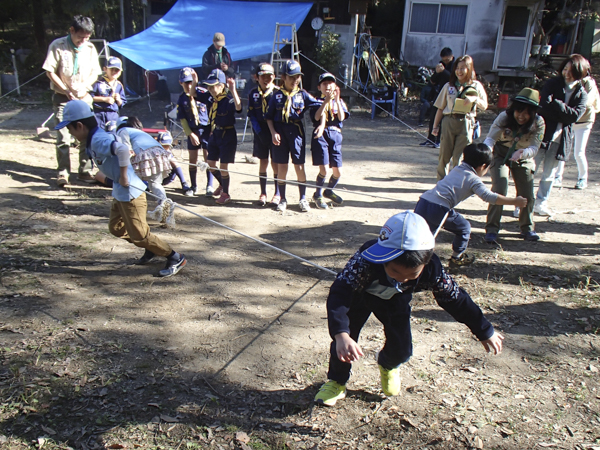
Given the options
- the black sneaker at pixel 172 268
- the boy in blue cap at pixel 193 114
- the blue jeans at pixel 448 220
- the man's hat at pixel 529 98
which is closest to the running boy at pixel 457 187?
the blue jeans at pixel 448 220

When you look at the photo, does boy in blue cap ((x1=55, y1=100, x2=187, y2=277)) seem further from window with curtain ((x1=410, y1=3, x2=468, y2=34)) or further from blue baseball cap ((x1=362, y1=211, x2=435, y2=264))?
window with curtain ((x1=410, y1=3, x2=468, y2=34))

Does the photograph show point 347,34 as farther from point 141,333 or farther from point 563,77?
point 141,333

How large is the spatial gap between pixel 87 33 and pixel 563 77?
6502mm

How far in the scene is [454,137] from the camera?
6.71 m

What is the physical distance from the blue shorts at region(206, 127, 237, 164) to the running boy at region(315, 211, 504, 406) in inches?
171

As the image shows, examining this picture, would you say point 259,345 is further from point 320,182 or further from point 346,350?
point 320,182

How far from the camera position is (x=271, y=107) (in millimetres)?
6379

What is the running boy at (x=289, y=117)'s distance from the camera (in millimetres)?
6355

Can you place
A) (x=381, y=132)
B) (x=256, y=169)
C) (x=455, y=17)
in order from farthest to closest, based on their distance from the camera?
(x=455, y=17)
(x=381, y=132)
(x=256, y=169)

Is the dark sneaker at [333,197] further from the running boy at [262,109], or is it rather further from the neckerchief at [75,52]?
the neckerchief at [75,52]

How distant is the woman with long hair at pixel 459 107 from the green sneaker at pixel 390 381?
4.28 meters

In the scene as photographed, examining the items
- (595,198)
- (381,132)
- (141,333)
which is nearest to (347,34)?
(381,132)

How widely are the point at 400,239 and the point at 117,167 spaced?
294cm

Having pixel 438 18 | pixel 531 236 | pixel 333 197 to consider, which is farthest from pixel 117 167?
pixel 438 18
